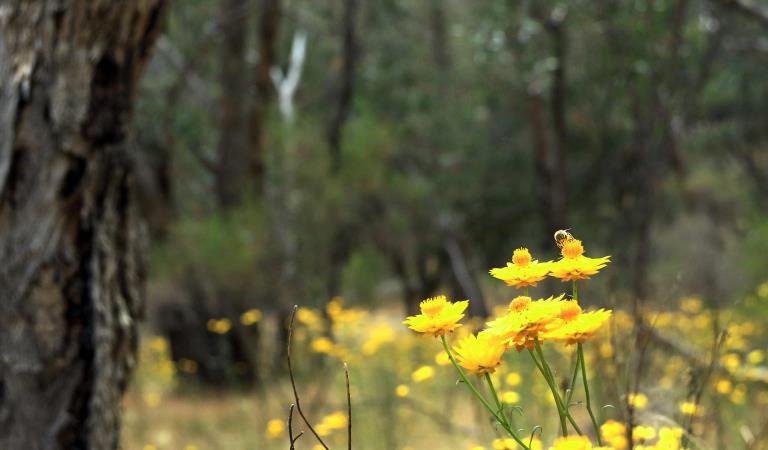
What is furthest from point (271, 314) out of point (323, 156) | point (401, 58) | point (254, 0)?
point (401, 58)

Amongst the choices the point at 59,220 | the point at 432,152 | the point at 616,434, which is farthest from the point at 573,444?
the point at 432,152

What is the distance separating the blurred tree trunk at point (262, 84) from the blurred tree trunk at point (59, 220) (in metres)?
6.20

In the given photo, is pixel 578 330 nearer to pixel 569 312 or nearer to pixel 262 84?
pixel 569 312

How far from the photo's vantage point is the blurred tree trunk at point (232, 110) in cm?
849

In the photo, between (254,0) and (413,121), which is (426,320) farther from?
(413,121)

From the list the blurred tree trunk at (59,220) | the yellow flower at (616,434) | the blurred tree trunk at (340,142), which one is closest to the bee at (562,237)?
the yellow flower at (616,434)

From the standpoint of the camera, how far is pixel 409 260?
12.3 m

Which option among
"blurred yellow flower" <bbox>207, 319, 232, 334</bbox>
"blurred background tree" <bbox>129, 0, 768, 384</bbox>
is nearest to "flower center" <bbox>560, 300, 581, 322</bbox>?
"blurred yellow flower" <bbox>207, 319, 232, 334</bbox>

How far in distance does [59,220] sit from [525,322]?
1.35 metres

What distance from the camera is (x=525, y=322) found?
107 cm

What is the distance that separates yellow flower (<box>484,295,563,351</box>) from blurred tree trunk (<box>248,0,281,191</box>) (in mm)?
7314

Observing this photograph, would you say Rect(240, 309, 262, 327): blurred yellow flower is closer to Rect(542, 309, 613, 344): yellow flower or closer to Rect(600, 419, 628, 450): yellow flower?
Rect(600, 419, 628, 450): yellow flower

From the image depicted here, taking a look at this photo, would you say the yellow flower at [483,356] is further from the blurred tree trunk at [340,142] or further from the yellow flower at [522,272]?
the blurred tree trunk at [340,142]

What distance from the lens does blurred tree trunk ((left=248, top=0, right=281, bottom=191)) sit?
8656 millimetres
